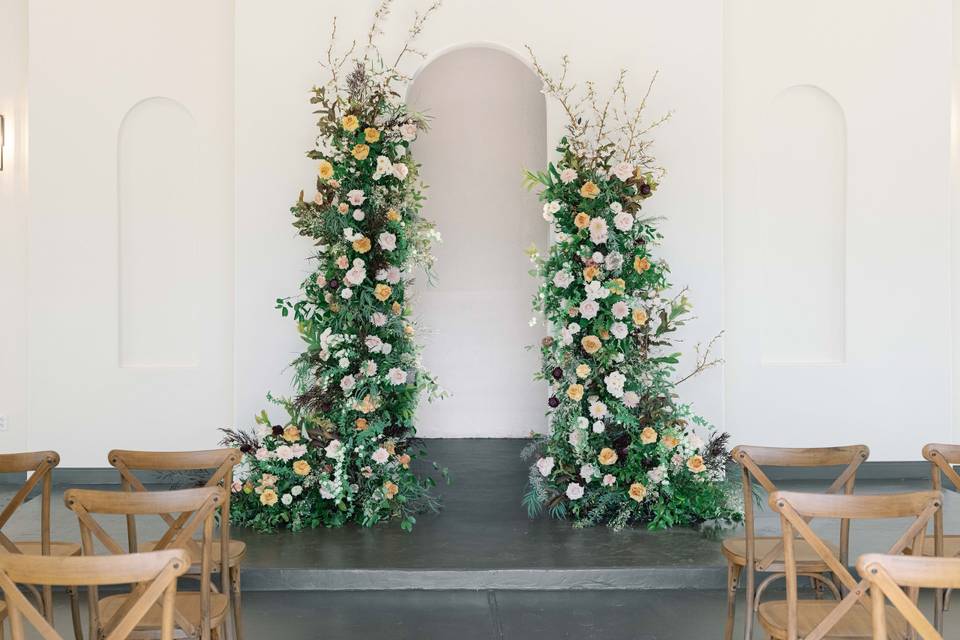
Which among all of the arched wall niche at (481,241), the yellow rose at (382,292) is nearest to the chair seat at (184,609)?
the yellow rose at (382,292)

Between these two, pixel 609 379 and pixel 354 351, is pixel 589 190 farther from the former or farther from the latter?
pixel 354 351

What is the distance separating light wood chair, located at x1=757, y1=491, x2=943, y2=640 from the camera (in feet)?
8.29

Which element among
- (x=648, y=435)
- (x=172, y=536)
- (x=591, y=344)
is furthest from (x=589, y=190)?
(x=172, y=536)

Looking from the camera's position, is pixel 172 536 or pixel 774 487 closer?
pixel 172 536

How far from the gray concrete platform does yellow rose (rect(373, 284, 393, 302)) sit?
1.37 metres

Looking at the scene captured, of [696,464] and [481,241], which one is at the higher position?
[481,241]

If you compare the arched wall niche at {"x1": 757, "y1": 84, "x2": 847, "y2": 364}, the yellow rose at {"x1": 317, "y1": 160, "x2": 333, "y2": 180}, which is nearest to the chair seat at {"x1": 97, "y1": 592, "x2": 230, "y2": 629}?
the yellow rose at {"x1": 317, "y1": 160, "x2": 333, "y2": 180}

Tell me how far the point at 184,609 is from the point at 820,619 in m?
2.20

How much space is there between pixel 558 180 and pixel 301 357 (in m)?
1.94

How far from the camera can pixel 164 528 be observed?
5.21 m

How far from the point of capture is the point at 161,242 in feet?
21.9

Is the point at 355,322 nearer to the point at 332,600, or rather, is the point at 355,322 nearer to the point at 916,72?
the point at 332,600

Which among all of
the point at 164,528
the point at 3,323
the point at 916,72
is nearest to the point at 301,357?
the point at 164,528

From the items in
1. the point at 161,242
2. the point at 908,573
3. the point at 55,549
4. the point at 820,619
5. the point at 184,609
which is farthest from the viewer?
the point at 161,242
